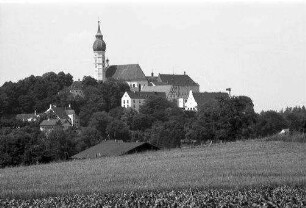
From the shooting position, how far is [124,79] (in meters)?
184

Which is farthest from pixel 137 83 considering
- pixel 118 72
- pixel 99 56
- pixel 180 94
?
pixel 99 56

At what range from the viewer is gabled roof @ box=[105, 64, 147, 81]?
185000mm

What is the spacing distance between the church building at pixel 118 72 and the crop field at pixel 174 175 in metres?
137

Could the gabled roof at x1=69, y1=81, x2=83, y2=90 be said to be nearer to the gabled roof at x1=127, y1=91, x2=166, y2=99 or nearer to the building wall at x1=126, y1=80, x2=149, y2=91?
the gabled roof at x1=127, y1=91, x2=166, y2=99

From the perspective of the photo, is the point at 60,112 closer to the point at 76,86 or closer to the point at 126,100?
the point at 76,86

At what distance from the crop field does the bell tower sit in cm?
13943

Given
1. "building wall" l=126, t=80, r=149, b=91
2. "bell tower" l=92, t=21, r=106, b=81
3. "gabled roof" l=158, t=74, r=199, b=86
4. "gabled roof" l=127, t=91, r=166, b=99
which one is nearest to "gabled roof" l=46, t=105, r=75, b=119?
"gabled roof" l=127, t=91, r=166, b=99

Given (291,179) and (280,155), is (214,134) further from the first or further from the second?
(291,179)

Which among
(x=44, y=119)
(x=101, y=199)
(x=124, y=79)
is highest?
(x=124, y=79)

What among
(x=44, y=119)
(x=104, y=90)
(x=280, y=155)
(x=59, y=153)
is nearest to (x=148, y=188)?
(x=280, y=155)

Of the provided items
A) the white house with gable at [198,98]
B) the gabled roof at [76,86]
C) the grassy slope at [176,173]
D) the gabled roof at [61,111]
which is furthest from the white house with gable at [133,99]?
the grassy slope at [176,173]

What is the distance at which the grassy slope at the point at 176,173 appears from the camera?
28.7 meters

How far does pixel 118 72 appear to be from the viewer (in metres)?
186

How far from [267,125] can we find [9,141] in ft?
155
